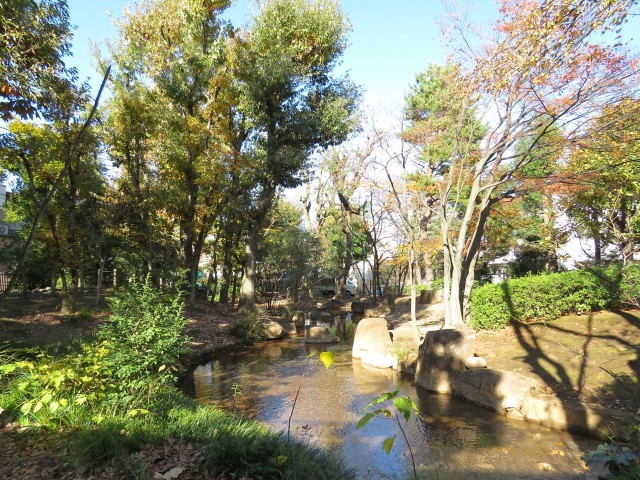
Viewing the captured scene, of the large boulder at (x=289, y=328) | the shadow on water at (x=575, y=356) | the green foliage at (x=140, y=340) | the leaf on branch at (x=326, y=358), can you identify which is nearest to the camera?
the leaf on branch at (x=326, y=358)

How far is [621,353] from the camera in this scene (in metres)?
7.86

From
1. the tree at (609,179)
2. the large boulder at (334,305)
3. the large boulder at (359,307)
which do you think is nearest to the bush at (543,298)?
the tree at (609,179)

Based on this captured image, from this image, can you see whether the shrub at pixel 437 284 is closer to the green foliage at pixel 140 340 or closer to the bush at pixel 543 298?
the bush at pixel 543 298

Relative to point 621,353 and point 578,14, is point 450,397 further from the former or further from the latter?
→ point 578,14

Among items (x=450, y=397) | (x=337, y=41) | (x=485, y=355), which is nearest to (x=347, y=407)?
(x=450, y=397)

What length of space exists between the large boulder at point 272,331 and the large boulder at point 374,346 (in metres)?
4.31

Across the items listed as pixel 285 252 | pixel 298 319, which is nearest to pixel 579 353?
pixel 298 319

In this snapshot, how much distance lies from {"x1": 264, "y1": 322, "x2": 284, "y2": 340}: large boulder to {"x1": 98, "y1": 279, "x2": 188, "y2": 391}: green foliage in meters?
10.1

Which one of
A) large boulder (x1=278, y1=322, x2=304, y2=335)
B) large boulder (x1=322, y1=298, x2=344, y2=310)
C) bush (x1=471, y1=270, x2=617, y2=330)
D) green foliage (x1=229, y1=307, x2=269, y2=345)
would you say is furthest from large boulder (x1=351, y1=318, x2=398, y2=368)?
large boulder (x1=322, y1=298, x2=344, y2=310)

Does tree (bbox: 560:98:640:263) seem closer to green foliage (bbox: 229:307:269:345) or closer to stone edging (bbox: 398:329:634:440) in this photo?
stone edging (bbox: 398:329:634:440)

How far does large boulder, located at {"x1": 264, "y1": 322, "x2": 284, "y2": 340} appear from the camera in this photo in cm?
1511

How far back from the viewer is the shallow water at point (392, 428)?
16.4ft

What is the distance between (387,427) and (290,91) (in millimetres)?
12810

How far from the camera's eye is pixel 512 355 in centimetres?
907
